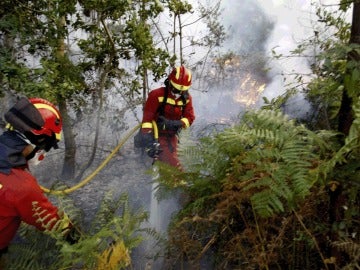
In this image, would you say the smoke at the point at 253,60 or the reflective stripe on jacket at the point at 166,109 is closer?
the reflective stripe on jacket at the point at 166,109

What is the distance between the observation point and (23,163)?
9.14 feet

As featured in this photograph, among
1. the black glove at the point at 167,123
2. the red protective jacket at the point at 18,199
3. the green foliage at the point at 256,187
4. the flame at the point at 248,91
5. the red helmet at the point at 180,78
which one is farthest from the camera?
the flame at the point at 248,91

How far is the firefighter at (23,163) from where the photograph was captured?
8.69ft

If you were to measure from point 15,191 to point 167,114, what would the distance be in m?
3.36

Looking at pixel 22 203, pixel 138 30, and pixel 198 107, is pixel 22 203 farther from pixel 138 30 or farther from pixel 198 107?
pixel 198 107

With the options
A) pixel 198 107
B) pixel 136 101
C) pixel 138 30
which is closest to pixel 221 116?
pixel 198 107

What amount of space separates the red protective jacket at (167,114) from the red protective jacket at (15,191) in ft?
8.97

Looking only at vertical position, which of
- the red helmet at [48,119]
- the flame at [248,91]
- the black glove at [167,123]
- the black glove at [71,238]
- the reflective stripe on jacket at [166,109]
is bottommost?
the flame at [248,91]

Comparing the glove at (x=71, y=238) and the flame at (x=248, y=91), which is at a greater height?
the glove at (x=71, y=238)

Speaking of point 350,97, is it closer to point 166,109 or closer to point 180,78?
point 180,78

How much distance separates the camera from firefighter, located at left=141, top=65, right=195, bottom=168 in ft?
17.6

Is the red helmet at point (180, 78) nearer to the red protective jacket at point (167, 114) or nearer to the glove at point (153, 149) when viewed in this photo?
the red protective jacket at point (167, 114)

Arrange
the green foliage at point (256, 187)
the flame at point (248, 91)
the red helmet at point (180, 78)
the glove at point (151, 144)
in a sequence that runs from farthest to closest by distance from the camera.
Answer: the flame at point (248, 91) → the glove at point (151, 144) → the red helmet at point (180, 78) → the green foliage at point (256, 187)

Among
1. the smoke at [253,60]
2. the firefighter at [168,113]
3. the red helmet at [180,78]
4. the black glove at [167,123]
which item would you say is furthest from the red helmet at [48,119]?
the smoke at [253,60]
